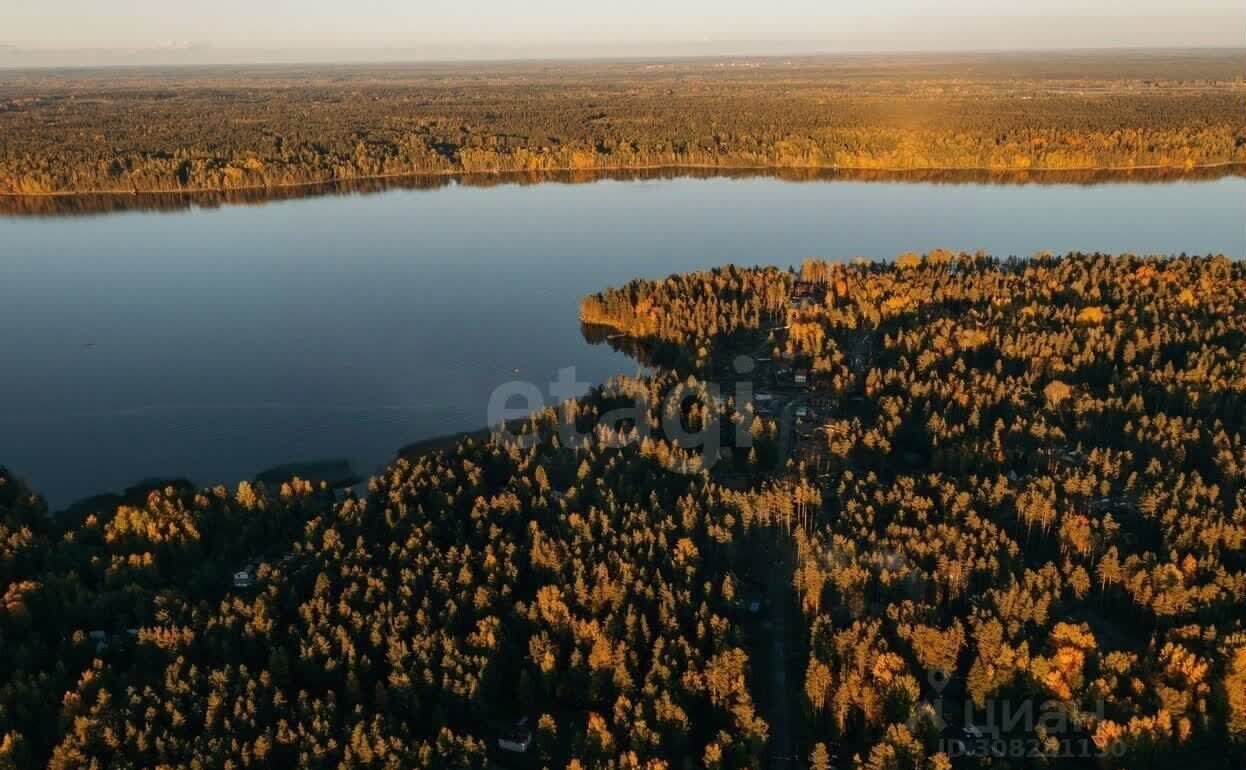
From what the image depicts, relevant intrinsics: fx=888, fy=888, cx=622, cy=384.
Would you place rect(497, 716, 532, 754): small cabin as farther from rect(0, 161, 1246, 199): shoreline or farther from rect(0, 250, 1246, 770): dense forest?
rect(0, 161, 1246, 199): shoreline

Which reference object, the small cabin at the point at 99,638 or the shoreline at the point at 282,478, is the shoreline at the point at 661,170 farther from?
the small cabin at the point at 99,638

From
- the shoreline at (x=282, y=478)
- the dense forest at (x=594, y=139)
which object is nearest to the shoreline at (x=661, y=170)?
the dense forest at (x=594, y=139)

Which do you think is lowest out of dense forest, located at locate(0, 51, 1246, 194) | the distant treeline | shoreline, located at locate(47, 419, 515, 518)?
shoreline, located at locate(47, 419, 515, 518)

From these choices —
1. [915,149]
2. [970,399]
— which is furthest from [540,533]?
[915,149]

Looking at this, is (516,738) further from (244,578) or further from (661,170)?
(661,170)

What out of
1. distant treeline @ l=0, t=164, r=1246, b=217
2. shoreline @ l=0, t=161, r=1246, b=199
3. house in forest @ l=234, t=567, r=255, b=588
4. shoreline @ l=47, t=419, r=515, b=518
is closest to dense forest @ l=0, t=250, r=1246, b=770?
house in forest @ l=234, t=567, r=255, b=588

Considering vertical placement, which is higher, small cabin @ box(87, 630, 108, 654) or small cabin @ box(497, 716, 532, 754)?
small cabin @ box(87, 630, 108, 654)

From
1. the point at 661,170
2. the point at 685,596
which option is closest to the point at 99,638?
the point at 685,596

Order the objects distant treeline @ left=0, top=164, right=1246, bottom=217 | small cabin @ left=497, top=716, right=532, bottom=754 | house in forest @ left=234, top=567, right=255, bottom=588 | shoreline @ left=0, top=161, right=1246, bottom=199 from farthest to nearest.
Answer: shoreline @ left=0, top=161, right=1246, bottom=199, distant treeline @ left=0, top=164, right=1246, bottom=217, house in forest @ left=234, top=567, right=255, bottom=588, small cabin @ left=497, top=716, right=532, bottom=754

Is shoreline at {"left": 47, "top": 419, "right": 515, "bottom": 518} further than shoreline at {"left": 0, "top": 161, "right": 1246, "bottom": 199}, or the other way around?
shoreline at {"left": 0, "top": 161, "right": 1246, "bottom": 199}
